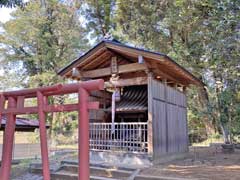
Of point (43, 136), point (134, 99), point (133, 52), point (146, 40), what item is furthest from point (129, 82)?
point (146, 40)

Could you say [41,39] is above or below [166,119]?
above

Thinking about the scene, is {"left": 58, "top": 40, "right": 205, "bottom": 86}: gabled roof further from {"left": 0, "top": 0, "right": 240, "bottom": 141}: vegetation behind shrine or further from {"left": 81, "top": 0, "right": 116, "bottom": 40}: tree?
{"left": 81, "top": 0, "right": 116, "bottom": 40}: tree

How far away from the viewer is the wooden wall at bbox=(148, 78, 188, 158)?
9268mm

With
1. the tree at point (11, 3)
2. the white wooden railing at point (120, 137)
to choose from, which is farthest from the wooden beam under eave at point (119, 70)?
the tree at point (11, 3)

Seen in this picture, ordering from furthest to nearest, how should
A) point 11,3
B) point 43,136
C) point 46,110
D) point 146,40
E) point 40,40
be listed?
point 40,40 → point 146,40 → point 11,3 → point 46,110 → point 43,136

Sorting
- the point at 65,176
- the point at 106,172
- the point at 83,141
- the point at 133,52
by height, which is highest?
the point at 133,52

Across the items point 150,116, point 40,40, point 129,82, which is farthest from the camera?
point 40,40

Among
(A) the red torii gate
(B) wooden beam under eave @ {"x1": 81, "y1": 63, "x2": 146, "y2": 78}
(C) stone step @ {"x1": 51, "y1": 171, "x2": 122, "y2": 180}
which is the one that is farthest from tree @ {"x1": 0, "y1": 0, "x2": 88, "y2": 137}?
(A) the red torii gate

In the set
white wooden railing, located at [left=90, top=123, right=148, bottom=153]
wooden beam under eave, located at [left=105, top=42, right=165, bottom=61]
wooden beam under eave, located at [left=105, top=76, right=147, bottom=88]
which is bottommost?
white wooden railing, located at [left=90, top=123, right=148, bottom=153]

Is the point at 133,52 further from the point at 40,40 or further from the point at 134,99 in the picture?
the point at 40,40

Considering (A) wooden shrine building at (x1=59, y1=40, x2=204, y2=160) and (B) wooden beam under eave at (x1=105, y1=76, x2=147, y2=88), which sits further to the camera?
(B) wooden beam under eave at (x1=105, y1=76, x2=147, y2=88)

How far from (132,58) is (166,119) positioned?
265 centimetres

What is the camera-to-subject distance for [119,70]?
1018 centimetres

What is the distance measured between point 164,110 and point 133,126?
1.44m
